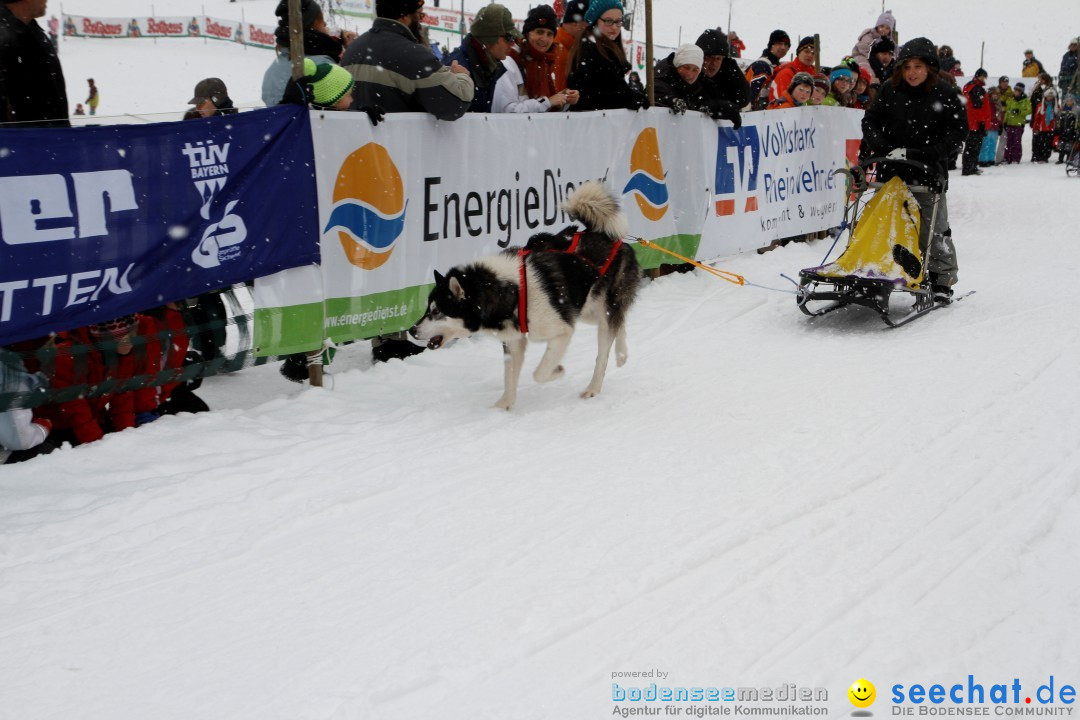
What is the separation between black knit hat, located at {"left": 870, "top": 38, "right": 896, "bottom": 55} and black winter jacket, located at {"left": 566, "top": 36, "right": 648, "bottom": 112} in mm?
7660

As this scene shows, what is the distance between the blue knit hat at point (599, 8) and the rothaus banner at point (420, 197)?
80cm

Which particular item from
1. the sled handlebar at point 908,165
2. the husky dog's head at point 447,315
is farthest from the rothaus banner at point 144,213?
the sled handlebar at point 908,165

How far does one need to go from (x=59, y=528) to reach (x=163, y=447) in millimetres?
882

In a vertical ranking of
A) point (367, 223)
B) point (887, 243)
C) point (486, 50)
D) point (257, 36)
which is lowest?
point (887, 243)

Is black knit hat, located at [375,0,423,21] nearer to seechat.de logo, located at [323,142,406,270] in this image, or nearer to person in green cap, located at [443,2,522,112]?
person in green cap, located at [443,2,522,112]

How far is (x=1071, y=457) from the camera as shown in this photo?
3.97m

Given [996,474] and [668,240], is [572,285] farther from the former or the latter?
[668,240]

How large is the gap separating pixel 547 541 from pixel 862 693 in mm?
1314

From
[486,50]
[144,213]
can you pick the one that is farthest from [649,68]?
[144,213]

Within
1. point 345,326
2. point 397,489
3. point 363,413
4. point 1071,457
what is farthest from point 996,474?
point 345,326

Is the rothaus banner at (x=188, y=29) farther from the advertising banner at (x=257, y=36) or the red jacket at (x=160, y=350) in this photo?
the red jacket at (x=160, y=350)

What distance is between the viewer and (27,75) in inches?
177

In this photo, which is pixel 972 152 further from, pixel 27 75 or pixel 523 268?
pixel 27 75

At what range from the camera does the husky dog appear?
4855 millimetres
